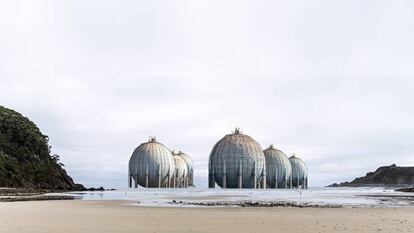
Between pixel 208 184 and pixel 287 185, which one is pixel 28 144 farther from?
pixel 287 185

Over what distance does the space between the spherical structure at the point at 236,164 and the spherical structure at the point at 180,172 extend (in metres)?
21.9

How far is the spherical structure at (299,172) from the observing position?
568 feet

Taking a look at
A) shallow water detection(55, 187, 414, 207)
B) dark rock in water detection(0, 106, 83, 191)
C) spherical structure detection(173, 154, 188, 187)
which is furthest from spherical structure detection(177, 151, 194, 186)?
shallow water detection(55, 187, 414, 207)

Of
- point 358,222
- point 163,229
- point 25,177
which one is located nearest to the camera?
point 163,229

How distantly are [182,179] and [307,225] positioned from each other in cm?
14091

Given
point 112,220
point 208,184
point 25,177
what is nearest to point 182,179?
point 208,184

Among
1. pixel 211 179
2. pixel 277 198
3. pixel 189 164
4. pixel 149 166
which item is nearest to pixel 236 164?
pixel 211 179

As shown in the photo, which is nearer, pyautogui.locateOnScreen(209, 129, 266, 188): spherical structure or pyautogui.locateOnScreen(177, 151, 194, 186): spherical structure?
pyautogui.locateOnScreen(209, 129, 266, 188): spherical structure

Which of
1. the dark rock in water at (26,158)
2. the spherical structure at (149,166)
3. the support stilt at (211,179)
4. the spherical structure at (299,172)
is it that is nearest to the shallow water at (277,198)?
the dark rock in water at (26,158)

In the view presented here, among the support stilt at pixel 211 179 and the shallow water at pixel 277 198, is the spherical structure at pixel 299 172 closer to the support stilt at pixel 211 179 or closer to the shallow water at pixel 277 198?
the support stilt at pixel 211 179

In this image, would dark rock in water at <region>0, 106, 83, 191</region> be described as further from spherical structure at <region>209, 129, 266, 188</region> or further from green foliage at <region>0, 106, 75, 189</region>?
spherical structure at <region>209, 129, 266, 188</region>

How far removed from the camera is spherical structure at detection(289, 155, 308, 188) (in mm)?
173250

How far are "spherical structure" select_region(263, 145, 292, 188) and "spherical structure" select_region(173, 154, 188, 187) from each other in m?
26.5

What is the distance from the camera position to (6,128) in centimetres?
9781
